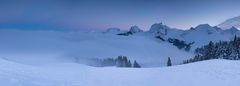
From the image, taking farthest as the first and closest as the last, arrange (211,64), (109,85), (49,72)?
(211,64) < (49,72) < (109,85)

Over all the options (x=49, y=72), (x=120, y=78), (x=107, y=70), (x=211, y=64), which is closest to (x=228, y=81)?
(x=211, y=64)

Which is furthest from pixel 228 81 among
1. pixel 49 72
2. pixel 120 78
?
pixel 49 72

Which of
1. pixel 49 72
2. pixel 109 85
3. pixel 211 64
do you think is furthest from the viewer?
pixel 211 64

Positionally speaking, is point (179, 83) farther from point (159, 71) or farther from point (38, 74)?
point (38, 74)

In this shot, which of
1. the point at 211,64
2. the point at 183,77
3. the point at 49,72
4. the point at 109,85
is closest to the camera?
the point at 109,85

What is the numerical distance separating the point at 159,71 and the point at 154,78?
2.33 metres

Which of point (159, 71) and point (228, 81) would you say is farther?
point (159, 71)

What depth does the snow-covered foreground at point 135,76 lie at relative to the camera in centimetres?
2188

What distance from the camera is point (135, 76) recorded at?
25.5 metres

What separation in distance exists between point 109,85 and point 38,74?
15.1 ft

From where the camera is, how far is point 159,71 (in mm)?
26641

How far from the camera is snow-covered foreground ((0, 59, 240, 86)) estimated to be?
21.9 metres

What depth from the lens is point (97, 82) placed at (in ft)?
76.2

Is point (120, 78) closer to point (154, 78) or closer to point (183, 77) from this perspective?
point (154, 78)
